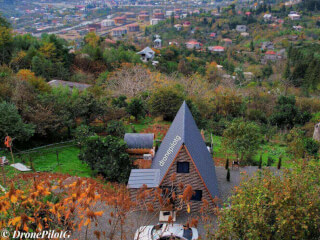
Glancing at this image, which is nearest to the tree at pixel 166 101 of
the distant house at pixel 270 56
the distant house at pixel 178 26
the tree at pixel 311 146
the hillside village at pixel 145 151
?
the hillside village at pixel 145 151

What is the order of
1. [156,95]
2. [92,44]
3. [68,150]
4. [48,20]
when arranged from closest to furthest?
[68,150], [156,95], [92,44], [48,20]

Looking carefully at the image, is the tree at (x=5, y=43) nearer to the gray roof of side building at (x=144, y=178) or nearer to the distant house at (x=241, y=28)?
the gray roof of side building at (x=144, y=178)

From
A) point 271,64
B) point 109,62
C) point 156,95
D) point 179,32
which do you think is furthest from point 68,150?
point 179,32

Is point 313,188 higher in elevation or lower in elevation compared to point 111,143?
higher

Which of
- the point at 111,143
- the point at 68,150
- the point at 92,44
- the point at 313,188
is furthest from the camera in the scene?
the point at 92,44

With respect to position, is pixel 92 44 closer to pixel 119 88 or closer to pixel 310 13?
pixel 119 88

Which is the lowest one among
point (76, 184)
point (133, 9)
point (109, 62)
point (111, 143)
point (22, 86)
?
point (133, 9)
